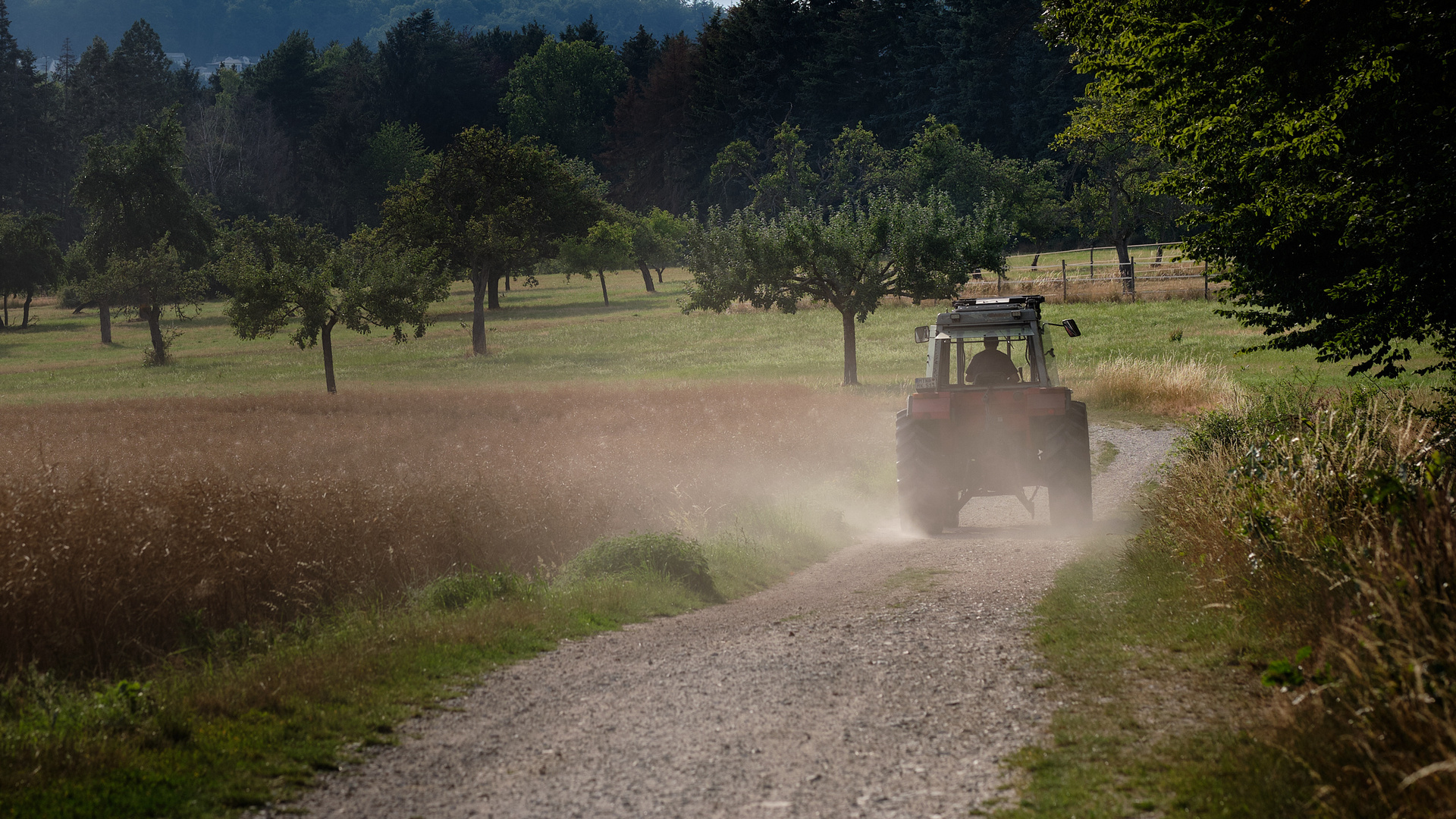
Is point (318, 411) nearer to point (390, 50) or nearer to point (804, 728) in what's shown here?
point (804, 728)

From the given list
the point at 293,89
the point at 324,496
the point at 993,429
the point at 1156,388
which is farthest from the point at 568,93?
the point at 993,429

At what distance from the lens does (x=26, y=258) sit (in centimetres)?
6391

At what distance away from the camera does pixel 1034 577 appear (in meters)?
10.4

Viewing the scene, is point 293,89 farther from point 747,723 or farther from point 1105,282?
point 747,723

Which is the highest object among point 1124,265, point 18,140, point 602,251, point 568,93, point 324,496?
point 568,93

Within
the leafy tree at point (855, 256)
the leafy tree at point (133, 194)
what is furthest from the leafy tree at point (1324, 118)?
the leafy tree at point (133, 194)

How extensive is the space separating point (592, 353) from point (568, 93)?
264 feet

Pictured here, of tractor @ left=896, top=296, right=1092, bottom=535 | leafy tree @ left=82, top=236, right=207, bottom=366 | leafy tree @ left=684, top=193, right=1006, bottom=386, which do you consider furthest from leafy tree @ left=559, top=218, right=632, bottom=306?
tractor @ left=896, top=296, right=1092, bottom=535

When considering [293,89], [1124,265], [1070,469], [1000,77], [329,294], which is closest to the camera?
[1070,469]

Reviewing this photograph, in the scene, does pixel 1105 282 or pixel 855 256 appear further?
pixel 1105 282

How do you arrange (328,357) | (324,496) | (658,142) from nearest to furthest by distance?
(324,496) → (328,357) → (658,142)

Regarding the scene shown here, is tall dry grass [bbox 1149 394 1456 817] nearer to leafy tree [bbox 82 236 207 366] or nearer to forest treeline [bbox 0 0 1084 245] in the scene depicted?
leafy tree [bbox 82 236 207 366]

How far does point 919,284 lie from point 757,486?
18.0m

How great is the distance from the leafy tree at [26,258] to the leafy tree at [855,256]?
171ft
